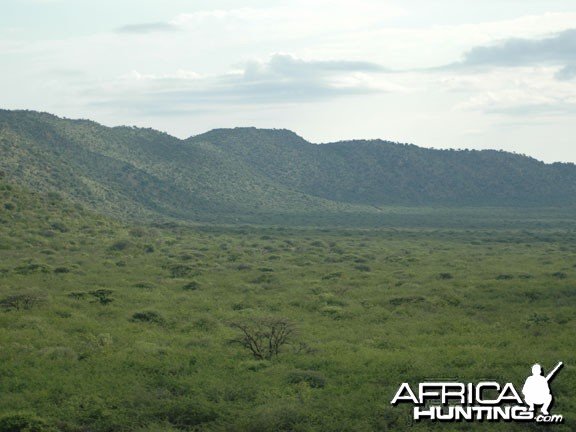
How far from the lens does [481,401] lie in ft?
59.5

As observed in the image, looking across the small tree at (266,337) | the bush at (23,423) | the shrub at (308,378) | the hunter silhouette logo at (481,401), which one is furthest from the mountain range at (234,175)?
the hunter silhouette logo at (481,401)

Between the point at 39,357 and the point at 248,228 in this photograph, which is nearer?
the point at 39,357

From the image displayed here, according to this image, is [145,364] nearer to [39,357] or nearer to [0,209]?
[39,357]

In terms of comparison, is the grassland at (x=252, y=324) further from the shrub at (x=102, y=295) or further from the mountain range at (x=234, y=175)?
the mountain range at (x=234, y=175)

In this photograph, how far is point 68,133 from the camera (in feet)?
462

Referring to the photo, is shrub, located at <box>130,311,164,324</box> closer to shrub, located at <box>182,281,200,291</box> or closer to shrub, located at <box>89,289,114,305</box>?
shrub, located at <box>89,289,114,305</box>

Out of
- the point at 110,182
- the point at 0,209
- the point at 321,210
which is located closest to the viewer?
the point at 0,209

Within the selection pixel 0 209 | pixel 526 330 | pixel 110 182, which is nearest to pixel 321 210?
pixel 110 182

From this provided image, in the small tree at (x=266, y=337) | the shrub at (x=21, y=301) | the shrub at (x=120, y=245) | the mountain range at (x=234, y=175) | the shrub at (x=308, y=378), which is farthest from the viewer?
the mountain range at (x=234, y=175)

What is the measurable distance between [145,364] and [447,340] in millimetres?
10878

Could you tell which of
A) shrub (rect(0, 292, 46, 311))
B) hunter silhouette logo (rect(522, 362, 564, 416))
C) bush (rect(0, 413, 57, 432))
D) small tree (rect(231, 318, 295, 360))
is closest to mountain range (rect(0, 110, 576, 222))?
shrub (rect(0, 292, 46, 311))

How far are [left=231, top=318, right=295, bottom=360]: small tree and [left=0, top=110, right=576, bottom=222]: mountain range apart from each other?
71.9m

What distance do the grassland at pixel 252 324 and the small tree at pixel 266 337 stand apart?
13.0 inches

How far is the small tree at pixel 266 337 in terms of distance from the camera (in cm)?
2427
